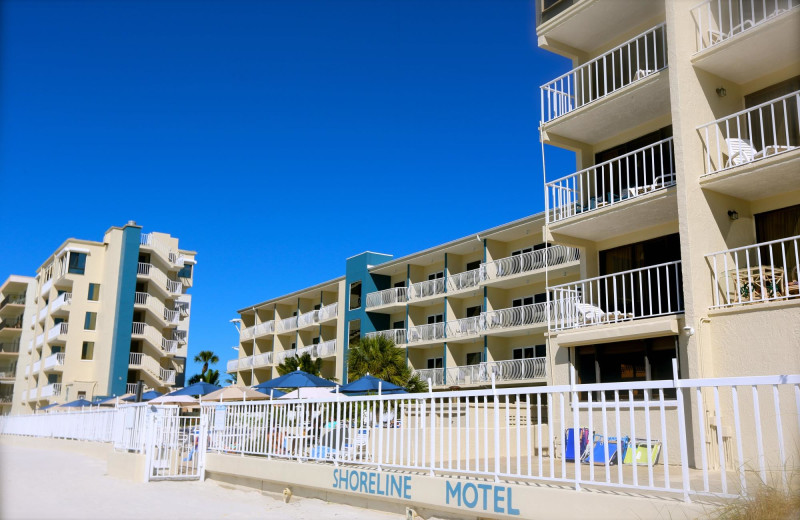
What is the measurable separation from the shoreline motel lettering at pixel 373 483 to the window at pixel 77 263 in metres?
49.6

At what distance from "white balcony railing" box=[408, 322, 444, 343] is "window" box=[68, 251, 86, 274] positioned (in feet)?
99.4

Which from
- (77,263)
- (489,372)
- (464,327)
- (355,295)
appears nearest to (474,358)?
(464,327)

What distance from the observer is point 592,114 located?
1741 cm

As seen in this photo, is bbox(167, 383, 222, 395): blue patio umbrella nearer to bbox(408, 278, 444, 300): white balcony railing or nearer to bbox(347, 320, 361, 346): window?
bbox(408, 278, 444, 300): white balcony railing

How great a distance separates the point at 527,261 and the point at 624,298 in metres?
15.7

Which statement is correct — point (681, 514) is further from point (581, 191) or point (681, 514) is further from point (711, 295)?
point (581, 191)

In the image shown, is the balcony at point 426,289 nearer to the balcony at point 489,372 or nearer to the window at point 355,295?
the balcony at point 489,372

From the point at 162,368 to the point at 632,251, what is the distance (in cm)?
4705

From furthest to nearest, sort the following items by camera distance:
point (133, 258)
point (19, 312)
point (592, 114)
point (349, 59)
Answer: point (19, 312) → point (133, 258) → point (349, 59) → point (592, 114)

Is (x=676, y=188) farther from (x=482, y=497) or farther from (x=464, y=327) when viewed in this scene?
(x=464, y=327)

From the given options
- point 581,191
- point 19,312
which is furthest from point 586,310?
point 19,312

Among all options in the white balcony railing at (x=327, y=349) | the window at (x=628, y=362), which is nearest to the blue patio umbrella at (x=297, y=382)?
the window at (x=628, y=362)

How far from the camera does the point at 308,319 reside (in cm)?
4931

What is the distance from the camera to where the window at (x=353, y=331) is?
144ft
